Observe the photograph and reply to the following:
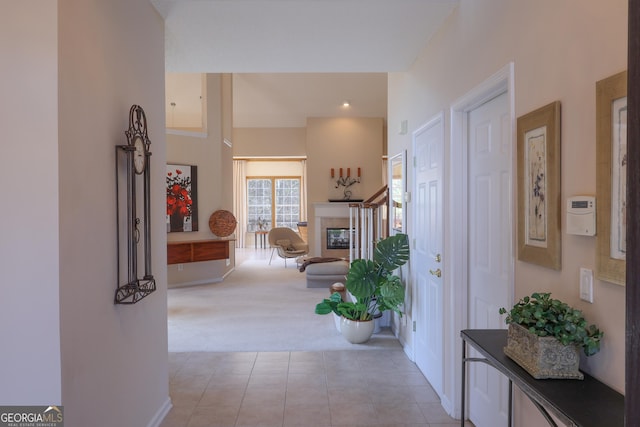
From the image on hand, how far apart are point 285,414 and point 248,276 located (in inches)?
213

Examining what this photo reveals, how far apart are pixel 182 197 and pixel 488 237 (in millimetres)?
5155

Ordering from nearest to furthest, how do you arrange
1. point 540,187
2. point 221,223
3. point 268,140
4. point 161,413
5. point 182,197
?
point 540,187
point 161,413
point 182,197
point 221,223
point 268,140

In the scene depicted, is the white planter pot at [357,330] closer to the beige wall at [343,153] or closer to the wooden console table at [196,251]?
the wooden console table at [196,251]

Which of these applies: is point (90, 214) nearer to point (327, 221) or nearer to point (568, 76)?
point (568, 76)

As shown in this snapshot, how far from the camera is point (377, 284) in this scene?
12.7 ft

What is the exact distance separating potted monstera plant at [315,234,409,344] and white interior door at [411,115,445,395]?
7.2 inches

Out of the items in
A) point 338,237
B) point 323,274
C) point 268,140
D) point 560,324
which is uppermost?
point 268,140

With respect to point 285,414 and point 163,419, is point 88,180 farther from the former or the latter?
point 285,414

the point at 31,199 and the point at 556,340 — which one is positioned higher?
the point at 31,199

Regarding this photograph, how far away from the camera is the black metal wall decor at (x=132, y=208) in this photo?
1.97 meters

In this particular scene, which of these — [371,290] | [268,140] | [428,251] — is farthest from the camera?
[268,140]

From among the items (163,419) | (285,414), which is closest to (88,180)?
(163,419)

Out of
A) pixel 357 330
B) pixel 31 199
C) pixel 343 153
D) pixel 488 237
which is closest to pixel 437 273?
pixel 488 237

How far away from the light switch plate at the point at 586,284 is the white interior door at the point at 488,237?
0.49 metres
